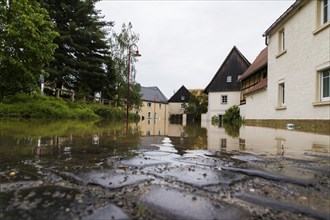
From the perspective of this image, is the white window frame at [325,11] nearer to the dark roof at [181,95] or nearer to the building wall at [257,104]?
the building wall at [257,104]

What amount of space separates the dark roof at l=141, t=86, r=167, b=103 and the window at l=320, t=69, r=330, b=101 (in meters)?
49.9

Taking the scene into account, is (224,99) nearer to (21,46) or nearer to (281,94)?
(281,94)

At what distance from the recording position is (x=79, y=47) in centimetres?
2175

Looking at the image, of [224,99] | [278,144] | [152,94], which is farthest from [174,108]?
[278,144]

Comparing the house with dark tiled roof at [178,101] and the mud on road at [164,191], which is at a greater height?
the house with dark tiled roof at [178,101]

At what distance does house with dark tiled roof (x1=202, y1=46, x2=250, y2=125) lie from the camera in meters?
30.8

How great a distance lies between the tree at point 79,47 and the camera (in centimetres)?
2133

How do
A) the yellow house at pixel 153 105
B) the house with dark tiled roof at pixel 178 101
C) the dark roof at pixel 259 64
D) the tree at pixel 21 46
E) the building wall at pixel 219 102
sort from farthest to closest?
the house with dark tiled roof at pixel 178 101, the yellow house at pixel 153 105, the building wall at pixel 219 102, the dark roof at pixel 259 64, the tree at pixel 21 46

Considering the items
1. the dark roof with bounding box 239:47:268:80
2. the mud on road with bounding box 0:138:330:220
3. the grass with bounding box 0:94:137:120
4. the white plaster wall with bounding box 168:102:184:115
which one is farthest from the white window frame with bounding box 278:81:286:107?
the white plaster wall with bounding box 168:102:184:115

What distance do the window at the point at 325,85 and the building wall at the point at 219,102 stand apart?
73.4ft

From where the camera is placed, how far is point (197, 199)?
4.89ft

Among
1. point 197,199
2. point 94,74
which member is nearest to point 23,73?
point 94,74

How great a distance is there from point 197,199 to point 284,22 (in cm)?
1234

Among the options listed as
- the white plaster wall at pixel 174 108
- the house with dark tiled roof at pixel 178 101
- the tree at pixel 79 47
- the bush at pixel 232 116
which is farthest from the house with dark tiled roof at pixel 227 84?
the white plaster wall at pixel 174 108
